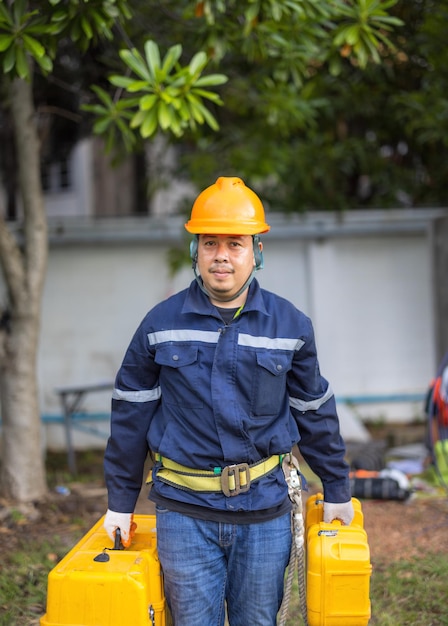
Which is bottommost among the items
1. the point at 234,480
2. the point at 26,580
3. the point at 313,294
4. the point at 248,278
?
the point at 26,580

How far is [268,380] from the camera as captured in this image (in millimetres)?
2650

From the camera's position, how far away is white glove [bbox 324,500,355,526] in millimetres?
2867

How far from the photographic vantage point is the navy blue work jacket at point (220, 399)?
103 inches

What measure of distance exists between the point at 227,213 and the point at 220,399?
66 centimetres

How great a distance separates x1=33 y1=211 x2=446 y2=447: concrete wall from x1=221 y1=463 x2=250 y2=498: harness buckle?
5.44 meters

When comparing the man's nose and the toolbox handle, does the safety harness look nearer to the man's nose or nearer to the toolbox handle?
the toolbox handle

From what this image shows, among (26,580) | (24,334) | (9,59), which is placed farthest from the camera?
(24,334)

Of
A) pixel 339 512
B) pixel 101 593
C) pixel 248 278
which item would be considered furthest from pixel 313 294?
pixel 101 593

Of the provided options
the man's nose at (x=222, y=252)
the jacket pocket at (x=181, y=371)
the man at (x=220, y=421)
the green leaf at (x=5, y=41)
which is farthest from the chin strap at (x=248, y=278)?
the green leaf at (x=5, y=41)

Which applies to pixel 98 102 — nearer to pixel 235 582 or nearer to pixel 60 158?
→ pixel 60 158

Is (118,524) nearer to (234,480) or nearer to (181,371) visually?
(234,480)

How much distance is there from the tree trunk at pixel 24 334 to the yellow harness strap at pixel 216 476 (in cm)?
328

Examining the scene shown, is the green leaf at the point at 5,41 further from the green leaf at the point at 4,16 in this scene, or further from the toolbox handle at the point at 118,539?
the toolbox handle at the point at 118,539

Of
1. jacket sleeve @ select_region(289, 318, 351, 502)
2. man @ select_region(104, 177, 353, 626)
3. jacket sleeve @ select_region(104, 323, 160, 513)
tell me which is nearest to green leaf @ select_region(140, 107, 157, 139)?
man @ select_region(104, 177, 353, 626)
